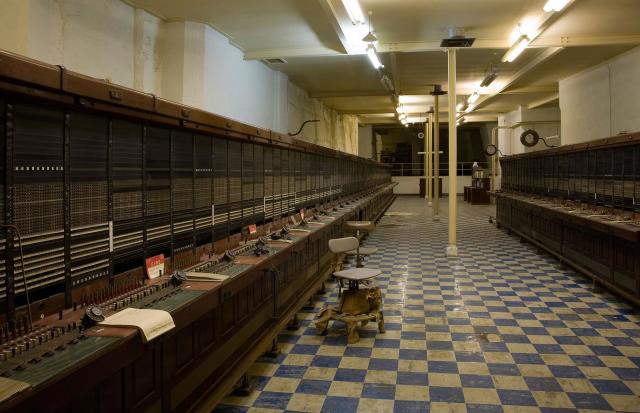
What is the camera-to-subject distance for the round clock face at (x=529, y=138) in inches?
716

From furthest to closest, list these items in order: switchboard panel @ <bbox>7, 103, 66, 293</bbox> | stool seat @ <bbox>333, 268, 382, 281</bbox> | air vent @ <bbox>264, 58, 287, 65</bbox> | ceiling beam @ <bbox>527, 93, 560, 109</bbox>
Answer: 1. ceiling beam @ <bbox>527, 93, 560, 109</bbox>
2. air vent @ <bbox>264, 58, 287, 65</bbox>
3. stool seat @ <bbox>333, 268, 382, 281</bbox>
4. switchboard panel @ <bbox>7, 103, 66, 293</bbox>

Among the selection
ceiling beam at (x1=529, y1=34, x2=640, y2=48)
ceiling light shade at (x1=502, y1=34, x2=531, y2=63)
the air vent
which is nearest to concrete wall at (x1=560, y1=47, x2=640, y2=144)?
ceiling beam at (x1=529, y1=34, x2=640, y2=48)

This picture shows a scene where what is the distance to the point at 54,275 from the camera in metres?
2.46

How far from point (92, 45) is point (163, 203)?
3293 millimetres

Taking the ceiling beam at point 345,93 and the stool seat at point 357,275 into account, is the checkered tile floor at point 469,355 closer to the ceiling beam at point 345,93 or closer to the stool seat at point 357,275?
the stool seat at point 357,275

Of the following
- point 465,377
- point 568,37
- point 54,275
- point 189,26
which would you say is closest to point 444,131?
point 568,37

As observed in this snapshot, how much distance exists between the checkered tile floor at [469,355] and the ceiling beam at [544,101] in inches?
440

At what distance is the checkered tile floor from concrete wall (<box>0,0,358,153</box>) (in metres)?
3.57

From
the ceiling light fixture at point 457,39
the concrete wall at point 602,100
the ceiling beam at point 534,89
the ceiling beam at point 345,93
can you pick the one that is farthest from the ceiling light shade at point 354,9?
the ceiling beam at point 534,89

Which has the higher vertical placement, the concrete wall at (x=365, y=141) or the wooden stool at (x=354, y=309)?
the concrete wall at (x=365, y=141)

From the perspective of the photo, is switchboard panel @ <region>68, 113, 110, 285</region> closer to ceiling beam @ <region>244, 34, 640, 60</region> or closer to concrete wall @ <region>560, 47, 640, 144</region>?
ceiling beam @ <region>244, 34, 640, 60</region>

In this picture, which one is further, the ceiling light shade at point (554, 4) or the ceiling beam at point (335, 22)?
the ceiling beam at point (335, 22)

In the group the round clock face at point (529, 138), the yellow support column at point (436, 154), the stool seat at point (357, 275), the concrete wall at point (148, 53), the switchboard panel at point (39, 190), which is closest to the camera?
the switchboard panel at point (39, 190)

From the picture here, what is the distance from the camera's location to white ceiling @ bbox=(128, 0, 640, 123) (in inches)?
288
